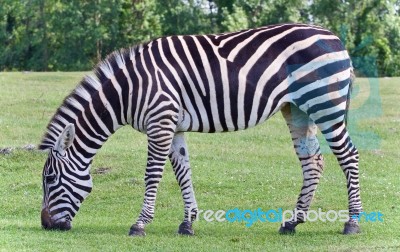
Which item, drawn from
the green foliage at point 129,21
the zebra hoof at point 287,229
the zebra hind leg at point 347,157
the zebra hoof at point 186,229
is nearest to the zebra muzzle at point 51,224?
the zebra hoof at point 186,229

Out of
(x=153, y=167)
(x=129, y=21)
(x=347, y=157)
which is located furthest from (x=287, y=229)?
(x=129, y=21)

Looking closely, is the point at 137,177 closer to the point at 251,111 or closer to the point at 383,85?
the point at 251,111

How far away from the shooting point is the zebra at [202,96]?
1022 centimetres

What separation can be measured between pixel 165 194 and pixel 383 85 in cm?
1519

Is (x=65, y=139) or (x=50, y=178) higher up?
(x=65, y=139)

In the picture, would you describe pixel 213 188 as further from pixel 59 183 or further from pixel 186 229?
pixel 59 183

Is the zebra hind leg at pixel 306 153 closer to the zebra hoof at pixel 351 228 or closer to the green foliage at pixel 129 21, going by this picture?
the zebra hoof at pixel 351 228

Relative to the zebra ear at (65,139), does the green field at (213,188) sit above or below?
below

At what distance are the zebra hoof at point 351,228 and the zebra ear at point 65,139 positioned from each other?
3.53m

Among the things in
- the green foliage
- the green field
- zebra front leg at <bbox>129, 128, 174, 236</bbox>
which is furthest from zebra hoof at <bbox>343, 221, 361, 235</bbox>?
the green foliage

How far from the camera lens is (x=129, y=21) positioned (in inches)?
2051

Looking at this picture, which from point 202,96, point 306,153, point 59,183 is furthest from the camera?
point 306,153

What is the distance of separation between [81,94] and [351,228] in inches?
146

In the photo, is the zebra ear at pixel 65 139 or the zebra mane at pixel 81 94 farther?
the zebra mane at pixel 81 94
